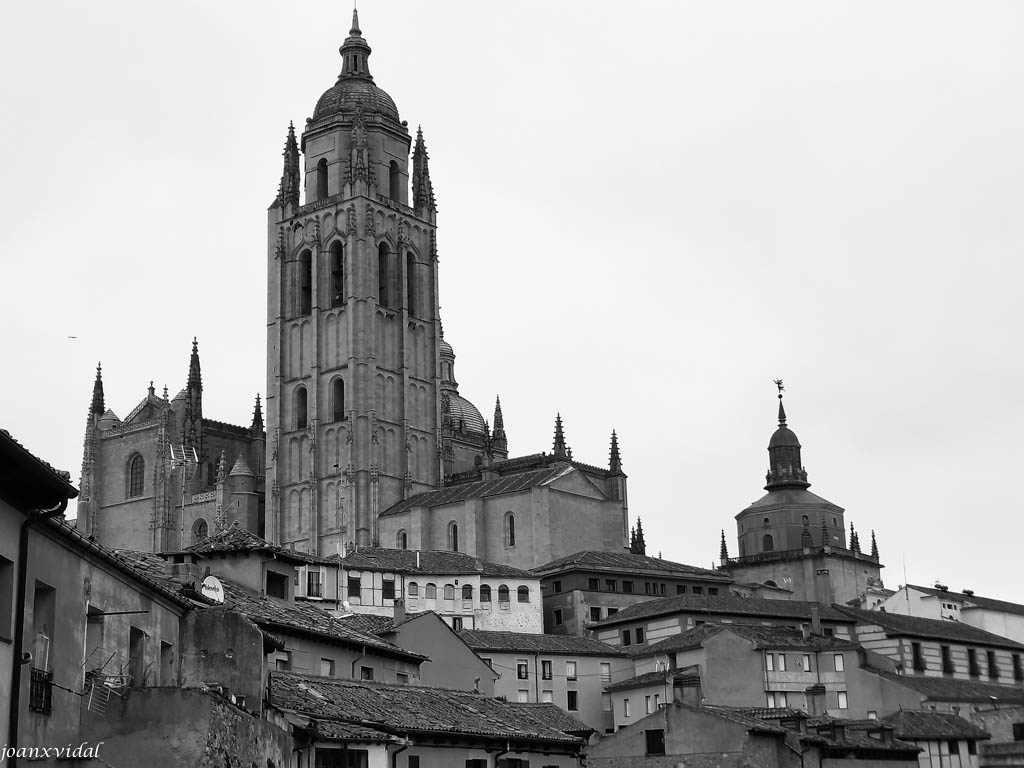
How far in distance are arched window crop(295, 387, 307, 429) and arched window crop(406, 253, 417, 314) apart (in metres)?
9.86

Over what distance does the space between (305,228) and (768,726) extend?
76.1m

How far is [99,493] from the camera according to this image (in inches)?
4875

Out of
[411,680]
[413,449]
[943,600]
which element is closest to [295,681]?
[411,680]

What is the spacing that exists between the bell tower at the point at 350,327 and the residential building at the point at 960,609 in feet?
112

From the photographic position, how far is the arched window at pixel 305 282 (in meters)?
122

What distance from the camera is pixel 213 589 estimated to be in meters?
38.3

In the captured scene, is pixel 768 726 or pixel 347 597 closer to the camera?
pixel 768 726

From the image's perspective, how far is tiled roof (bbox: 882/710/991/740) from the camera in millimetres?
66188

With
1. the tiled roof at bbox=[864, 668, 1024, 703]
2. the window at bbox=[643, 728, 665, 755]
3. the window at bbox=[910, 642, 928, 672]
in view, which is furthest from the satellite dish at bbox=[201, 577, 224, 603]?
the window at bbox=[910, 642, 928, 672]

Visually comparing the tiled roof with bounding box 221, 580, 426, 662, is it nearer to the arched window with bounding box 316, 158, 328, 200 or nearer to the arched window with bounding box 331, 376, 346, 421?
the arched window with bounding box 331, 376, 346, 421

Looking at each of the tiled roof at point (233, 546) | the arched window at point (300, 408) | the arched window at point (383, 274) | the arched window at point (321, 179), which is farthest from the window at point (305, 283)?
the tiled roof at point (233, 546)

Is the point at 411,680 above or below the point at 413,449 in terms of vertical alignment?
below

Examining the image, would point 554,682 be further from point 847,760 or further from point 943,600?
point 943,600

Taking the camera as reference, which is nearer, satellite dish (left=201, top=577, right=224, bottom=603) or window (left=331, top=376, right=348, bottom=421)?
satellite dish (left=201, top=577, right=224, bottom=603)
